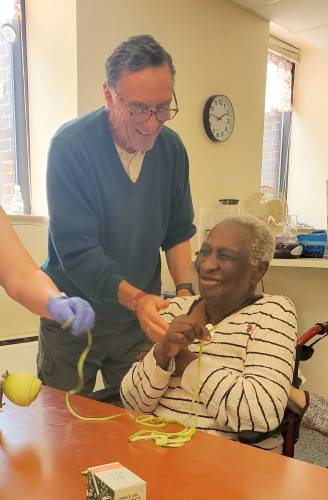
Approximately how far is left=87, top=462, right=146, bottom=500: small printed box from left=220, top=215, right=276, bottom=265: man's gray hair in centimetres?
88

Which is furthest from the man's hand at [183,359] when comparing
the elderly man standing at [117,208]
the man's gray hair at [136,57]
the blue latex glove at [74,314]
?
the man's gray hair at [136,57]

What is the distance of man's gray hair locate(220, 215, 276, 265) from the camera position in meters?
1.44

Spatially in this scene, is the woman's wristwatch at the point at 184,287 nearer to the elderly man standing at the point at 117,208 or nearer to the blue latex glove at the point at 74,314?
the elderly man standing at the point at 117,208

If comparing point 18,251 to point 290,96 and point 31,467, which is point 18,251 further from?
point 290,96

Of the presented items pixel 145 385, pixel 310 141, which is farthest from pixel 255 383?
pixel 310 141

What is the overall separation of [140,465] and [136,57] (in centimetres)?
99

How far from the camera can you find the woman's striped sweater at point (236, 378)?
1215mm

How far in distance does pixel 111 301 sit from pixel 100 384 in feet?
1.72

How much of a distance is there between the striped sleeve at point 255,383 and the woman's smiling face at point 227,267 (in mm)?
140

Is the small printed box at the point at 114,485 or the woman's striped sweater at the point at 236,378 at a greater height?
the small printed box at the point at 114,485

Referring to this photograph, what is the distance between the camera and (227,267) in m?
1.41

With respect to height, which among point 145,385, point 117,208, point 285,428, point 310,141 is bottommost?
point 285,428

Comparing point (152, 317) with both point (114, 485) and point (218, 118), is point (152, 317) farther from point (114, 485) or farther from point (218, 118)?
point (218, 118)

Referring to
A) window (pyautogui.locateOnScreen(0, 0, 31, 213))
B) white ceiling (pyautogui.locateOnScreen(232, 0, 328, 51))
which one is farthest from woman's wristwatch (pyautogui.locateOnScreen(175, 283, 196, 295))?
white ceiling (pyautogui.locateOnScreen(232, 0, 328, 51))
